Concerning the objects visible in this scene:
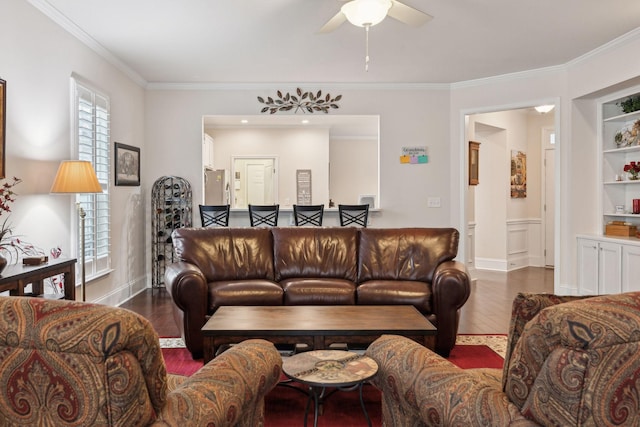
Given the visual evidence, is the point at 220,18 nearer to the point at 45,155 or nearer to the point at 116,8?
the point at 116,8

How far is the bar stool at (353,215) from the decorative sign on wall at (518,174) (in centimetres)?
346

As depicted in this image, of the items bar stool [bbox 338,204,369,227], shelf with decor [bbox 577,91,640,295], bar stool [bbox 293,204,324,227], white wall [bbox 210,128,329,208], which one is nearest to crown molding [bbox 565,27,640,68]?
shelf with decor [bbox 577,91,640,295]

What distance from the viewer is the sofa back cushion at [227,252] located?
13.3ft

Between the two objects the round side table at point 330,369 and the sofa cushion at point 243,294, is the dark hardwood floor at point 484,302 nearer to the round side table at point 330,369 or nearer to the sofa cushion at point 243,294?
the sofa cushion at point 243,294

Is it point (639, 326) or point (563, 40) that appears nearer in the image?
point (639, 326)

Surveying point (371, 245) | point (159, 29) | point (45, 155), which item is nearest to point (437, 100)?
point (371, 245)

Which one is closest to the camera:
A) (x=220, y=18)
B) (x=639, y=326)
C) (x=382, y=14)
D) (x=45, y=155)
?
(x=639, y=326)

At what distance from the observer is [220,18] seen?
4.15 m

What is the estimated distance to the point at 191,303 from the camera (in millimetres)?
3383

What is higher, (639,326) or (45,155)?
(45,155)

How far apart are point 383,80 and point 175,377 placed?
210 inches

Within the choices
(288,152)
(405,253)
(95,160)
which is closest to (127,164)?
(95,160)

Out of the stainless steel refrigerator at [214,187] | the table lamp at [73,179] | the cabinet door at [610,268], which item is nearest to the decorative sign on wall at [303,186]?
the stainless steel refrigerator at [214,187]

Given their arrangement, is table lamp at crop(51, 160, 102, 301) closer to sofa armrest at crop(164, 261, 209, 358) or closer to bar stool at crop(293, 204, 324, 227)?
sofa armrest at crop(164, 261, 209, 358)
